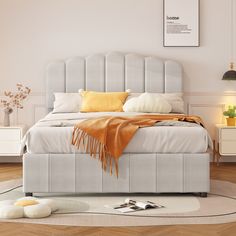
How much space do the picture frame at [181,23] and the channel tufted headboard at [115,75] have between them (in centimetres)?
29

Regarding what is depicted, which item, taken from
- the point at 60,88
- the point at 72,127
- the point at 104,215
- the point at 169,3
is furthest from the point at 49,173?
the point at 169,3

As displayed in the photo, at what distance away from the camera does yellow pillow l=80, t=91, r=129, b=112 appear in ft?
19.1

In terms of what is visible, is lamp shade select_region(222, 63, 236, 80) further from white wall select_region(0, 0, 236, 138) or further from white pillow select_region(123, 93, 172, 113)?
white pillow select_region(123, 93, 172, 113)

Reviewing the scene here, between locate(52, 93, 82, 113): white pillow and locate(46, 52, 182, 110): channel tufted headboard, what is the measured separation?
23 centimetres

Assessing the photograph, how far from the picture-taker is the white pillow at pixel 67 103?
5.94 metres

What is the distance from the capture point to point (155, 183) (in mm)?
4391

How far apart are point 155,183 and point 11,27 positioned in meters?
3.03

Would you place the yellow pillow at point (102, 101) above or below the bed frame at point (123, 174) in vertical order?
above

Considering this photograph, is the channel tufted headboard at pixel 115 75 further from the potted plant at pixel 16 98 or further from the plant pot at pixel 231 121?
the plant pot at pixel 231 121

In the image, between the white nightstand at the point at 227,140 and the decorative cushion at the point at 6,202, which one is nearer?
the decorative cushion at the point at 6,202

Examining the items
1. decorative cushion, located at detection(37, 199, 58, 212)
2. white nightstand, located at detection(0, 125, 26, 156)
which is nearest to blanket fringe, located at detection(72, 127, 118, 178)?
decorative cushion, located at detection(37, 199, 58, 212)

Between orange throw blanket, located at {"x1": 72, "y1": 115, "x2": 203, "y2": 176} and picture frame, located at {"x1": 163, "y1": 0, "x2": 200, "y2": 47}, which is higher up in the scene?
picture frame, located at {"x1": 163, "y1": 0, "x2": 200, "y2": 47}

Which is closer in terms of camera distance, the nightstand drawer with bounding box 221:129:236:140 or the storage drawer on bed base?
the storage drawer on bed base

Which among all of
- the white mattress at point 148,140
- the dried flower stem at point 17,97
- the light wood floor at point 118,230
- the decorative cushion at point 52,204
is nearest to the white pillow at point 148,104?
the white mattress at point 148,140
